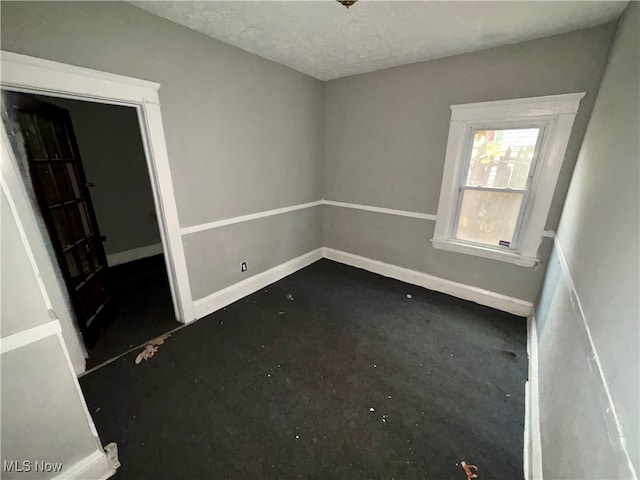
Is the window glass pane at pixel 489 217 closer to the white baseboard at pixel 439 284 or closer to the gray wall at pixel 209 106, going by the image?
the white baseboard at pixel 439 284

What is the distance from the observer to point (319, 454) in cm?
138

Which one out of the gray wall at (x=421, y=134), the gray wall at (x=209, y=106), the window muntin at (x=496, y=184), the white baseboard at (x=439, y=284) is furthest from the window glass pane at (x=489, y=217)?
the gray wall at (x=209, y=106)

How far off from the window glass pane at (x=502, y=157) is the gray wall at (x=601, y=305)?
1.70 feet

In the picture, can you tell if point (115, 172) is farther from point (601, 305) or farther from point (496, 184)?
point (601, 305)

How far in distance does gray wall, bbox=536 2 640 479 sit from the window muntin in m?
0.54

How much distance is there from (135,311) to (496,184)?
12.5ft

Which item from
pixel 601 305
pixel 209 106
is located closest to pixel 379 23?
pixel 209 106

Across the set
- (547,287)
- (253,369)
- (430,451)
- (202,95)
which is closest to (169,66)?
(202,95)

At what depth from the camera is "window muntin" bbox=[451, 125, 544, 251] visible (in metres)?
2.36

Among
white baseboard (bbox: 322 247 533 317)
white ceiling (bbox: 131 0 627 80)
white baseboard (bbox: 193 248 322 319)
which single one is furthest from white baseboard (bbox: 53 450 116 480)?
white baseboard (bbox: 322 247 533 317)

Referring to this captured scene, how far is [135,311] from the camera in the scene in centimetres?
257

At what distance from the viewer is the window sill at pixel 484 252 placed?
2453 mm

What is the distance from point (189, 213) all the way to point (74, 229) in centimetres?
93

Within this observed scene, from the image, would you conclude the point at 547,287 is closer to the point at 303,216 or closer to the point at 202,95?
the point at 303,216
